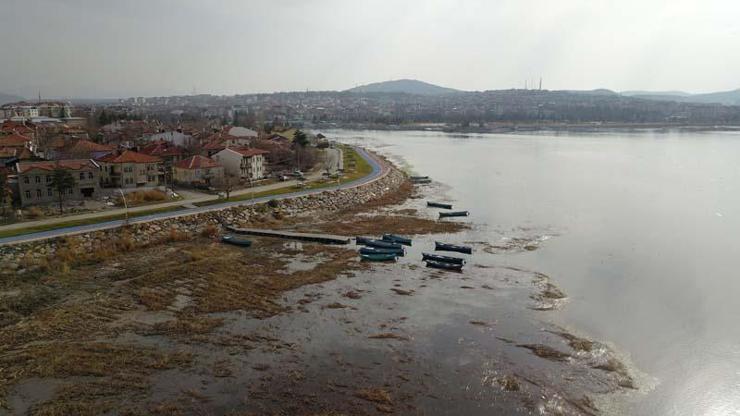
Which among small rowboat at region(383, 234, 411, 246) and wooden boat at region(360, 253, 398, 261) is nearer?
wooden boat at region(360, 253, 398, 261)

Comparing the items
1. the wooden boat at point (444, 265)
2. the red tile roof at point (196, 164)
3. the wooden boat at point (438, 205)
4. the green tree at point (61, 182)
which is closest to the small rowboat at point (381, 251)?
the wooden boat at point (444, 265)

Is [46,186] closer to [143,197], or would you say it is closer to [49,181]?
[49,181]

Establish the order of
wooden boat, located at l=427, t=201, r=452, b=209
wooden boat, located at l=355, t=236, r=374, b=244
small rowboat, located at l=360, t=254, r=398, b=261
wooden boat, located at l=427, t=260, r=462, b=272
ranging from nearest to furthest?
wooden boat, located at l=427, t=260, r=462, b=272 < small rowboat, located at l=360, t=254, r=398, b=261 < wooden boat, located at l=355, t=236, r=374, b=244 < wooden boat, located at l=427, t=201, r=452, b=209

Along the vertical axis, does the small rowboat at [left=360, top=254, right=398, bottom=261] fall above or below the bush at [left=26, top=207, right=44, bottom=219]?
below

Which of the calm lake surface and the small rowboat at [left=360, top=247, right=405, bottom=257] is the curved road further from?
the calm lake surface

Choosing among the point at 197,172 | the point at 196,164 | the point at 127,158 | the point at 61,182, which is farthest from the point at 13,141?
the point at 61,182

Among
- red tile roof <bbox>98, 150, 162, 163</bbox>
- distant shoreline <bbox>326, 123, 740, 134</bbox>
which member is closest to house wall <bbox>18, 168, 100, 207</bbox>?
red tile roof <bbox>98, 150, 162, 163</bbox>

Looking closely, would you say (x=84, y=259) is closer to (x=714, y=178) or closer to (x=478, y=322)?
(x=478, y=322)

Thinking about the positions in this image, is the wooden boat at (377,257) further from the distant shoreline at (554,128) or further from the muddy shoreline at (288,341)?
the distant shoreline at (554,128)
